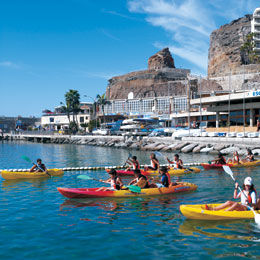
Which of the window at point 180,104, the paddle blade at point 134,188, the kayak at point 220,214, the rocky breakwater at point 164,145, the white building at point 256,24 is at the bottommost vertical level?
the kayak at point 220,214

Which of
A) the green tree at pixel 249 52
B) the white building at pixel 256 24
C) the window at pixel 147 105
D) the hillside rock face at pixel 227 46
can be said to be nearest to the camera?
the green tree at pixel 249 52

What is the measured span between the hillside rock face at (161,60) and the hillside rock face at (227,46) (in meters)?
14.3

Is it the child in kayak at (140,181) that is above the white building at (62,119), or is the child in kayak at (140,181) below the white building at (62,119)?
below

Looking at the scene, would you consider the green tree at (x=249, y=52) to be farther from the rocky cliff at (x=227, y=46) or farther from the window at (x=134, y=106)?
the window at (x=134, y=106)

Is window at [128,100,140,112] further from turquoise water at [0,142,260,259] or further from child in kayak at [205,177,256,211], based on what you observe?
child in kayak at [205,177,256,211]

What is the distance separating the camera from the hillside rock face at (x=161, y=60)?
11006cm

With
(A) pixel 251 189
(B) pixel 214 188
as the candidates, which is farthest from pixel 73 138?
(A) pixel 251 189

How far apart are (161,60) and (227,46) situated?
74.8ft

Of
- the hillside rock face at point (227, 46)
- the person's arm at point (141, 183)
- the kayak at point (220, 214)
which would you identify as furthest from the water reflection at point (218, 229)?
the hillside rock face at point (227, 46)

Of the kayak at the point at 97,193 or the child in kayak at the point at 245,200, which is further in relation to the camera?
the kayak at the point at 97,193

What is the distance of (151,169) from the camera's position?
19.2 m

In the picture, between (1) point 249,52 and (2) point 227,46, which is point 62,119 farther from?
(1) point 249,52

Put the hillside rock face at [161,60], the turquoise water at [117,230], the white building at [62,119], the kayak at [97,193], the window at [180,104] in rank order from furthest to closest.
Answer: the hillside rock face at [161,60] < the white building at [62,119] < the window at [180,104] < the kayak at [97,193] < the turquoise water at [117,230]

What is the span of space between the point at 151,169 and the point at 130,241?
10.7 metres
